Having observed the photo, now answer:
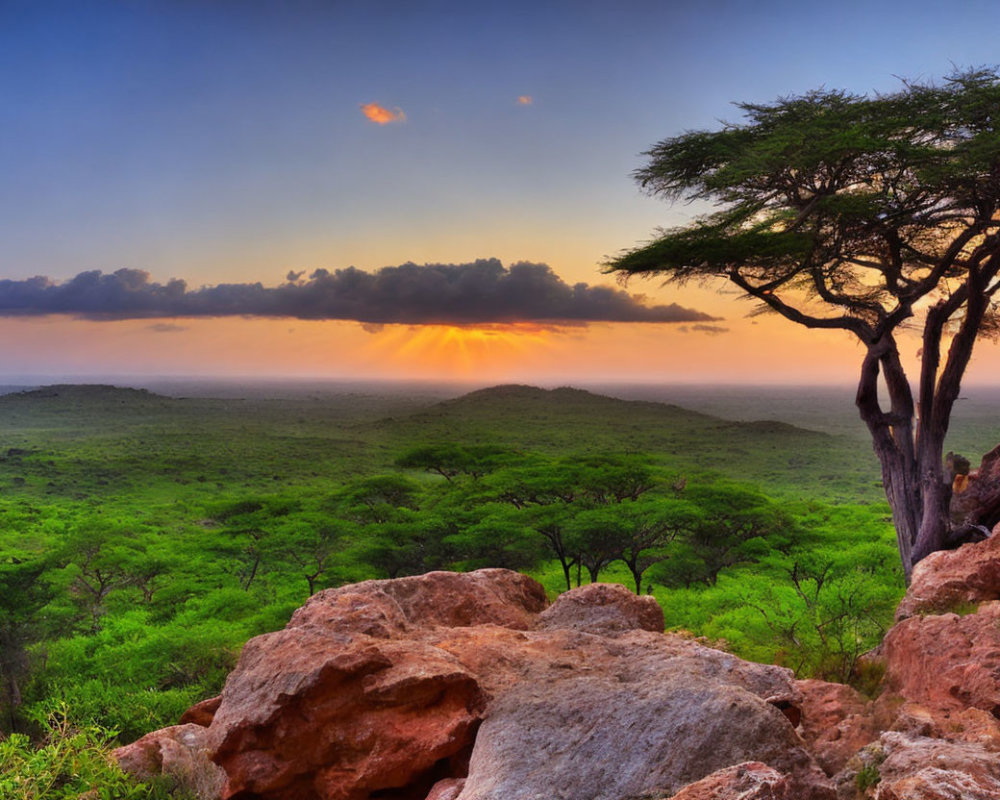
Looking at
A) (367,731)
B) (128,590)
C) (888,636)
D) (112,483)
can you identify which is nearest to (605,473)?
(128,590)

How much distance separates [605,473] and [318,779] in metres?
26.6

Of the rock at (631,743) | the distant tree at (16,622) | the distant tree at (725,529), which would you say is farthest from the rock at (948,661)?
the distant tree at (16,622)

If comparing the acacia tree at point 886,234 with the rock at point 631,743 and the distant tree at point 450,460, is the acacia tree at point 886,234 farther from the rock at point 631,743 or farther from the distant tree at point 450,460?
the distant tree at point 450,460

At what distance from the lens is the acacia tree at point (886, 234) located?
44.4 ft

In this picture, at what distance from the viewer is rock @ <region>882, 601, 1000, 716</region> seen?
6.55 metres

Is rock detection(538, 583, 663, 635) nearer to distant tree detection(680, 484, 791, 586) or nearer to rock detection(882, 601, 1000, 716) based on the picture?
rock detection(882, 601, 1000, 716)

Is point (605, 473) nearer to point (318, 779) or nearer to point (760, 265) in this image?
point (760, 265)

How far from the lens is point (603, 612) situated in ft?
32.1

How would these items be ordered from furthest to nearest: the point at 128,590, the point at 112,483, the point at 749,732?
the point at 112,483
the point at 128,590
the point at 749,732

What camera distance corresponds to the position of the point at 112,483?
68.4 meters

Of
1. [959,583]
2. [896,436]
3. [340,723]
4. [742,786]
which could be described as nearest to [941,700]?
[959,583]

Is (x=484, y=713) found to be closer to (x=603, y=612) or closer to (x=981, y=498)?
(x=603, y=612)

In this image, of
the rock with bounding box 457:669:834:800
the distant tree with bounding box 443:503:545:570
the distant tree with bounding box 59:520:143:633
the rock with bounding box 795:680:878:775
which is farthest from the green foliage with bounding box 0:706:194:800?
the distant tree with bounding box 59:520:143:633

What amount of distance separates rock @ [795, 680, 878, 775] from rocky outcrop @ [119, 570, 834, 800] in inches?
15.7
